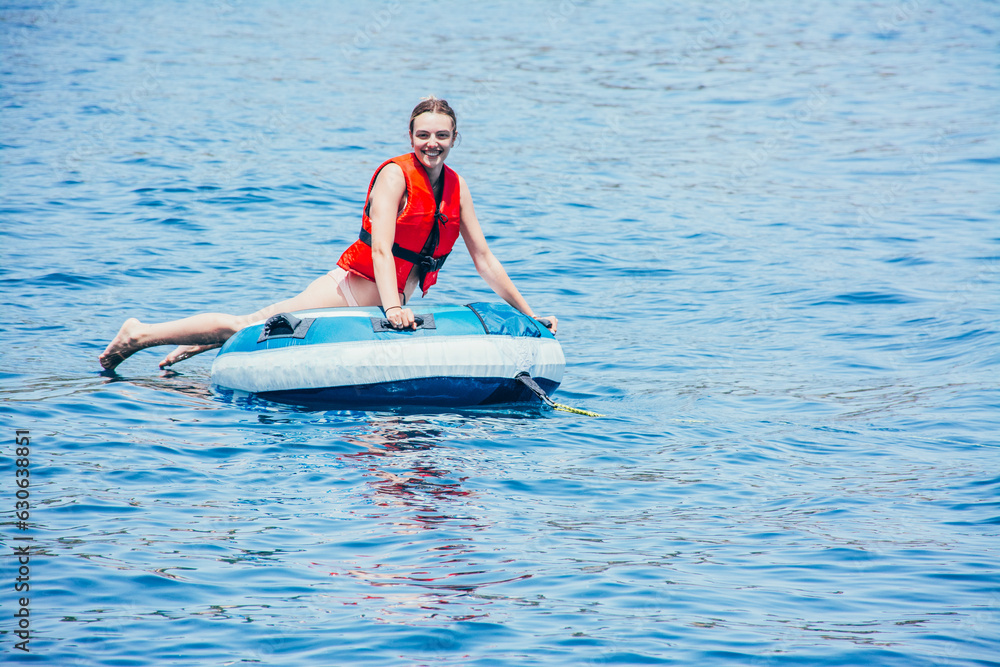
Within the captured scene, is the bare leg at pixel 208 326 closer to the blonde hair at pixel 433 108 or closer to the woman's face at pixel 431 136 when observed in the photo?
the woman's face at pixel 431 136

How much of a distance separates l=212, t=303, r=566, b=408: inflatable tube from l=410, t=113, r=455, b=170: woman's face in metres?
0.93

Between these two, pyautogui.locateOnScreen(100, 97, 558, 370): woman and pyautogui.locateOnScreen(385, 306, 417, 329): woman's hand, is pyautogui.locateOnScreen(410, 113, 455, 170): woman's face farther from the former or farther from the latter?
pyautogui.locateOnScreen(385, 306, 417, 329): woman's hand

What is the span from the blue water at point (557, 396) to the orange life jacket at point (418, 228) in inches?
37.3

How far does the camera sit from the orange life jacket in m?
6.09

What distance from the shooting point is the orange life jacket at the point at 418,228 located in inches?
240

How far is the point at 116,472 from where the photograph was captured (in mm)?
5051

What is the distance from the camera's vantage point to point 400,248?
6.23 meters

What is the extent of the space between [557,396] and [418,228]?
169cm

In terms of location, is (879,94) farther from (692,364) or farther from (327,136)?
(692,364)

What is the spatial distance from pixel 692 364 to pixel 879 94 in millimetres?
16150

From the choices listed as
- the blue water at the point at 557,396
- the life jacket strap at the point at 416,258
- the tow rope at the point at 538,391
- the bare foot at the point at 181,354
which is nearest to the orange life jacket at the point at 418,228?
the life jacket strap at the point at 416,258

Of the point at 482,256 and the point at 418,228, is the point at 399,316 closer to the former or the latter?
the point at 418,228

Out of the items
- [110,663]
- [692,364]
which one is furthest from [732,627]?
[692,364]

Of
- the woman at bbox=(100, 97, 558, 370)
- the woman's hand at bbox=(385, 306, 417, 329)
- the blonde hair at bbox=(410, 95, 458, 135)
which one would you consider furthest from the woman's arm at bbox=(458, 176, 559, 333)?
the woman's hand at bbox=(385, 306, 417, 329)
